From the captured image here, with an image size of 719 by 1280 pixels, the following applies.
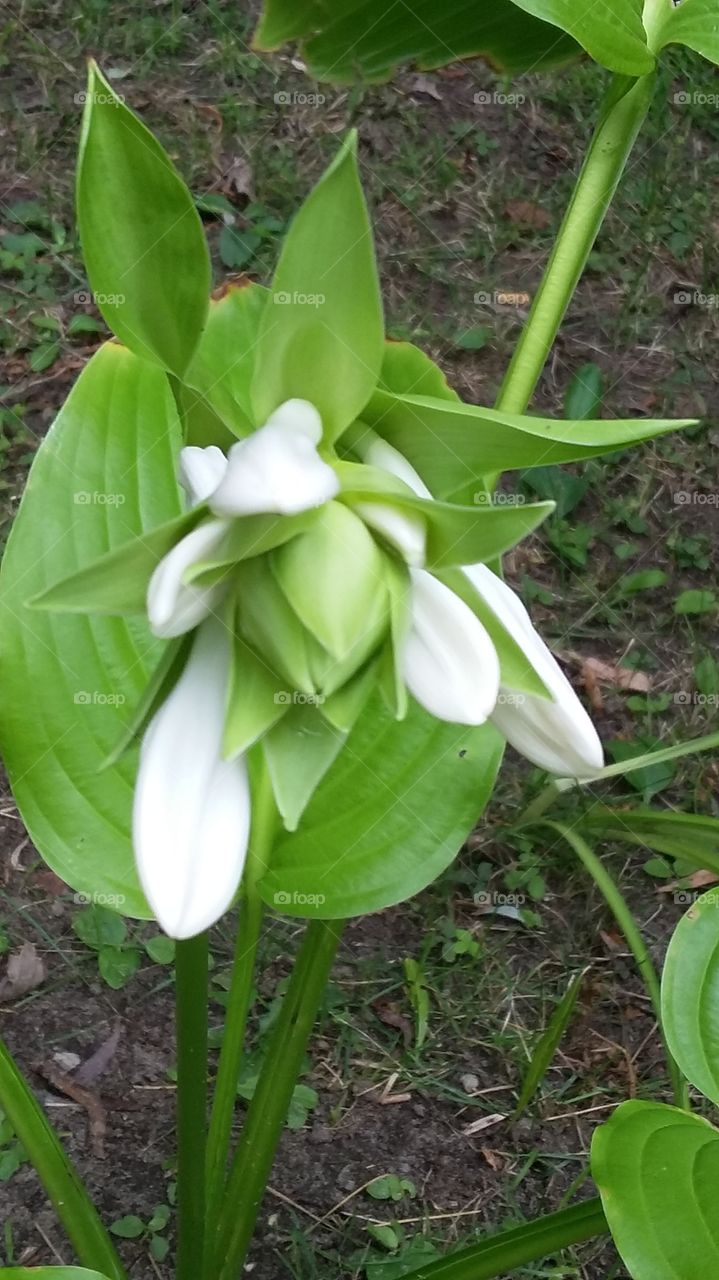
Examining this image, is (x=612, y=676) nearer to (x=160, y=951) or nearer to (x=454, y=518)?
(x=160, y=951)

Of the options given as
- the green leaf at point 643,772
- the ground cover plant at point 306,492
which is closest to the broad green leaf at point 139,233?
the ground cover plant at point 306,492

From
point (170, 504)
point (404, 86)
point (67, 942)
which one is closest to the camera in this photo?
point (170, 504)

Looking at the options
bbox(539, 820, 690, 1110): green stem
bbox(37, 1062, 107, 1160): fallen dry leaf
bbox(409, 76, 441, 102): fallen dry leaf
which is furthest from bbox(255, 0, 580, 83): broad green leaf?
bbox(409, 76, 441, 102): fallen dry leaf

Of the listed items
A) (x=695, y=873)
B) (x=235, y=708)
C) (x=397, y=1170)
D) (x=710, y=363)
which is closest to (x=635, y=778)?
(x=695, y=873)

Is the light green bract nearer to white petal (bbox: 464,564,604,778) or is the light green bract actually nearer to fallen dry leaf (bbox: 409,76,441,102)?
white petal (bbox: 464,564,604,778)

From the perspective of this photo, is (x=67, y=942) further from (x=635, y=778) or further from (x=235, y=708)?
(x=235, y=708)

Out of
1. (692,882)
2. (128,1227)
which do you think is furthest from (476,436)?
(692,882)
